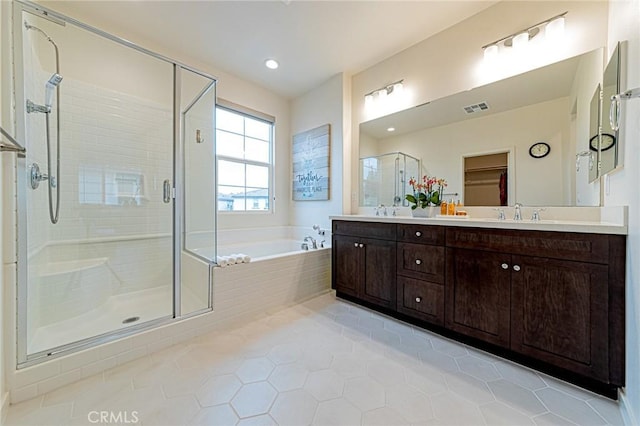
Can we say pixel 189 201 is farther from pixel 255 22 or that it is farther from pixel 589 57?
pixel 589 57

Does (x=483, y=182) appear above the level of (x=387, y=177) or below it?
below

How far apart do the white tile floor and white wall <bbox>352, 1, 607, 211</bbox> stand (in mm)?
1883

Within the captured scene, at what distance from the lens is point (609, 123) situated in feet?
4.65

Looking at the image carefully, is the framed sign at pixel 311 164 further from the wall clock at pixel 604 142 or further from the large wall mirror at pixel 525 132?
the wall clock at pixel 604 142

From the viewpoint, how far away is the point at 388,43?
8.31 feet

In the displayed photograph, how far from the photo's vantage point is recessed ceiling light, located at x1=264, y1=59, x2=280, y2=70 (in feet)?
9.29

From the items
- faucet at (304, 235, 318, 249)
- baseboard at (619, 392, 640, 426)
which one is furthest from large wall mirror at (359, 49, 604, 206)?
faucet at (304, 235, 318, 249)

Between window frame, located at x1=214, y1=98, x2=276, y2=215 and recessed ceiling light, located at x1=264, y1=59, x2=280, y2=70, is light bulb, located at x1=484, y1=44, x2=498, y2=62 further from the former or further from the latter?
window frame, located at x1=214, y1=98, x2=276, y2=215

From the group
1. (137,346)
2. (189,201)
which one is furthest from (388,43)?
(137,346)

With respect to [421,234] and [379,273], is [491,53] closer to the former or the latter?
[421,234]

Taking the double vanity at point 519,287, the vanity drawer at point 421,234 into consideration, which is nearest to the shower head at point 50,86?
the double vanity at point 519,287

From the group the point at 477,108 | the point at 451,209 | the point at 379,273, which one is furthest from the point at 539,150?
the point at 379,273

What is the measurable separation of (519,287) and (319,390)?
1296 mm

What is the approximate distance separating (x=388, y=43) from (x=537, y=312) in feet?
8.41
